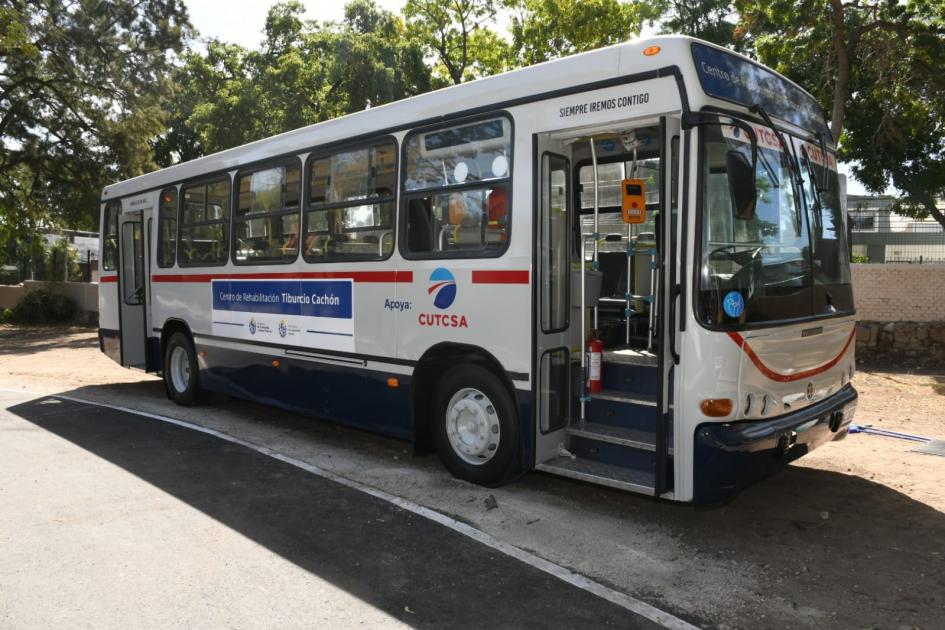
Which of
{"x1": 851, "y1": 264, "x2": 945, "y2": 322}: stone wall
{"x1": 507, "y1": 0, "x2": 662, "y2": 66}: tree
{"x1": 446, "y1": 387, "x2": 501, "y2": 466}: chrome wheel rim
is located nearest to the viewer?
{"x1": 446, "y1": 387, "x2": 501, "y2": 466}: chrome wheel rim

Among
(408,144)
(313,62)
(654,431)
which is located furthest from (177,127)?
(654,431)

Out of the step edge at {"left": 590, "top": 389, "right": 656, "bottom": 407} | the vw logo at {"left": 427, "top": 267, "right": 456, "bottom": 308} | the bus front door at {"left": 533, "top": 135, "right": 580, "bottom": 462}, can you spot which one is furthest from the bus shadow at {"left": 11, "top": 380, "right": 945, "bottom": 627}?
the vw logo at {"left": 427, "top": 267, "right": 456, "bottom": 308}

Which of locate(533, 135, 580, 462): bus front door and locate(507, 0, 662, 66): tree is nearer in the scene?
locate(533, 135, 580, 462): bus front door

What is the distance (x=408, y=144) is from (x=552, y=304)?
75.1 inches

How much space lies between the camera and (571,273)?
5.77m

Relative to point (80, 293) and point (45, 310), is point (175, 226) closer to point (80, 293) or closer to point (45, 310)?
point (80, 293)

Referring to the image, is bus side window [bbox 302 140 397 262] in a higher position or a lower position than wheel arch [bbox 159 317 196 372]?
higher

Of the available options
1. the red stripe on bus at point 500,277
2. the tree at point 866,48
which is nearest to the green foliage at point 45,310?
the tree at point 866,48

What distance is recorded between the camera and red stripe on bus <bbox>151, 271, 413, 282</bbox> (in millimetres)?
6508

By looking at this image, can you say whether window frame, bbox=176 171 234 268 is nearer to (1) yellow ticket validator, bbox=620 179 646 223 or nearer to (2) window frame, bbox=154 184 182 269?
(2) window frame, bbox=154 184 182 269

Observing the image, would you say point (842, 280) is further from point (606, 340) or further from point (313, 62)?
point (313, 62)

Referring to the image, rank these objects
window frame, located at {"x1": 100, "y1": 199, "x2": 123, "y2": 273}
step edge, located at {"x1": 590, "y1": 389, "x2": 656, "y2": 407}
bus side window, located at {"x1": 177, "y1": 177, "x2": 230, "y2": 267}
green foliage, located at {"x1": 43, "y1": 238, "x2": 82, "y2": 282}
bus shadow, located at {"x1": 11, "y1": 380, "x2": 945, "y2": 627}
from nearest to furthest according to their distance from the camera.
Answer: bus shadow, located at {"x1": 11, "y1": 380, "x2": 945, "y2": 627}
step edge, located at {"x1": 590, "y1": 389, "x2": 656, "y2": 407}
bus side window, located at {"x1": 177, "y1": 177, "x2": 230, "y2": 267}
window frame, located at {"x1": 100, "y1": 199, "x2": 123, "y2": 273}
green foliage, located at {"x1": 43, "y1": 238, "x2": 82, "y2": 282}

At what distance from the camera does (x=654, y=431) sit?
17.0ft

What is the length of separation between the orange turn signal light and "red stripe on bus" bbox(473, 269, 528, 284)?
1.57 meters
